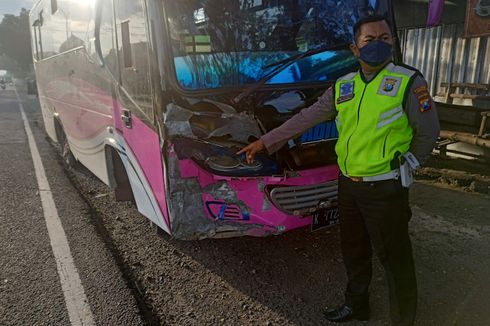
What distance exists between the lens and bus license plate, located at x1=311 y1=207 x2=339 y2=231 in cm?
315

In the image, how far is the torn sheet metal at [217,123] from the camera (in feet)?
9.27

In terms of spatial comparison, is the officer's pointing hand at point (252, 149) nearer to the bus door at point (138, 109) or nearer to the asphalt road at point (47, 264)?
the bus door at point (138, 109)

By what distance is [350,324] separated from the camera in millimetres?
2719

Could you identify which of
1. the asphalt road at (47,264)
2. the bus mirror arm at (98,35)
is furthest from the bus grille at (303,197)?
the bus mirror arm at (98,35)

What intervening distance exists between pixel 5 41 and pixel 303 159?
2060 inches

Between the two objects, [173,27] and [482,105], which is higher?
[173,27]

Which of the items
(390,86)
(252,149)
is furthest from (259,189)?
(390,86)

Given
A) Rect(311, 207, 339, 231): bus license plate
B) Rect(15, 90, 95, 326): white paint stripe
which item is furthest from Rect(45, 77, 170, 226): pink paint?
Rect(311, 207, 339, 231): bus license plate

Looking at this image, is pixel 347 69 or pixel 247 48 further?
pixel 347 69

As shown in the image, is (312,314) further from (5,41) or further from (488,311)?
(5,41)

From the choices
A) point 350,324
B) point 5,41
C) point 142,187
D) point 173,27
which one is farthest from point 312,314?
point 5,41

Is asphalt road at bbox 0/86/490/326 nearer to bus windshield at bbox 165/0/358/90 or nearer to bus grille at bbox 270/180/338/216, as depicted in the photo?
bus grille at bbox 270/180/338/216

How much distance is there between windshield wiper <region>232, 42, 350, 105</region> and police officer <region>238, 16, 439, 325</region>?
0.60 m

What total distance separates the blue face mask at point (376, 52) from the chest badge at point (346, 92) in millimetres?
→ 175
